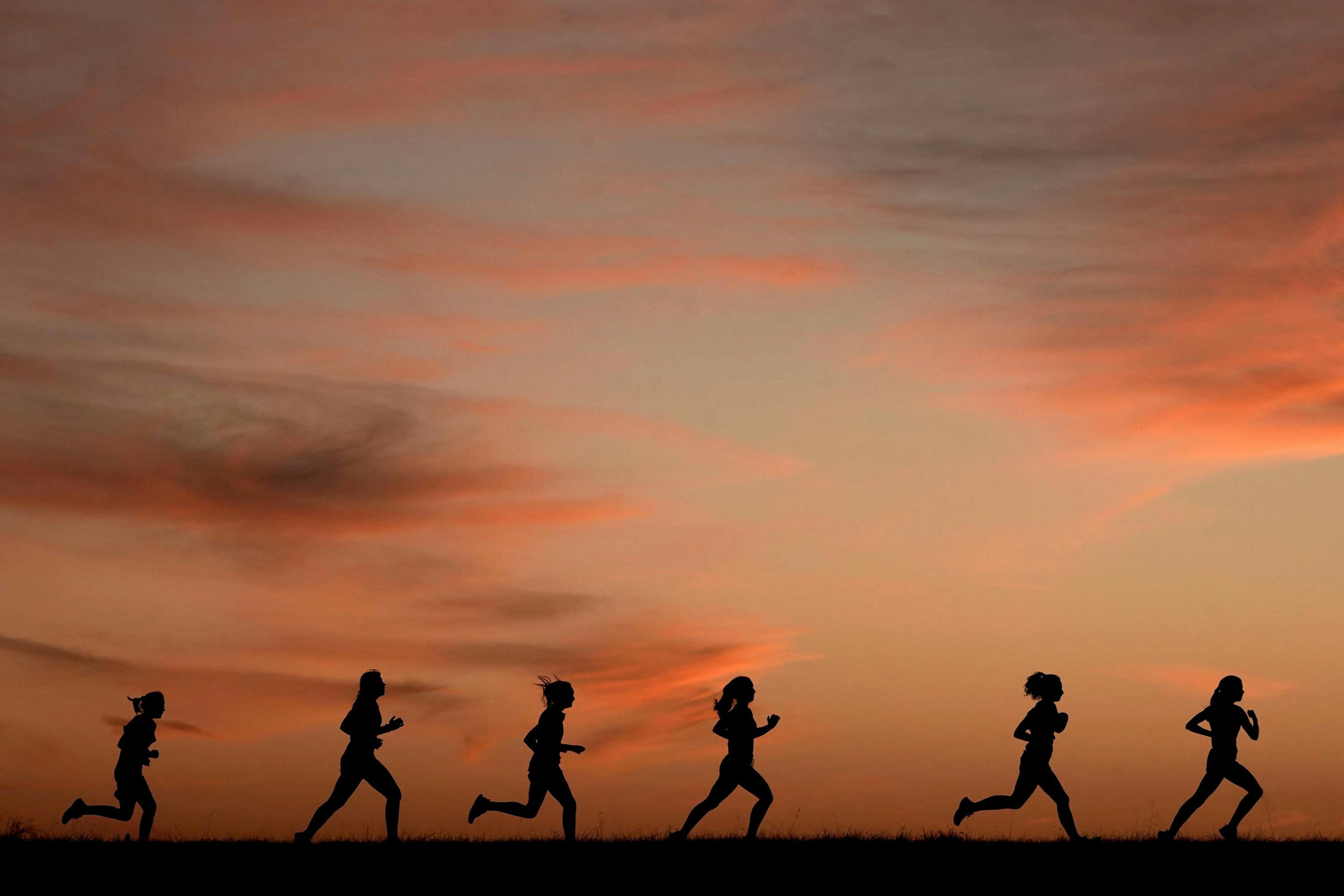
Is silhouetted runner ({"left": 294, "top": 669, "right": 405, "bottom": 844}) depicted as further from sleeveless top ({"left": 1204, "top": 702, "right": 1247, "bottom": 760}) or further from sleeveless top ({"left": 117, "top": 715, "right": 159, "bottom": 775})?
sleeveless top ({"left": 1204, "top": 702, "right": 1247, "bottom": 760})

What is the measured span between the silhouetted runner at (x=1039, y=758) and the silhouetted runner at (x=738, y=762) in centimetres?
251

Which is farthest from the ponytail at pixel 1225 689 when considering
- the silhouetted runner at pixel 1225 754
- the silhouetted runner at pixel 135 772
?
the silhouetted runner at pixel 135 772

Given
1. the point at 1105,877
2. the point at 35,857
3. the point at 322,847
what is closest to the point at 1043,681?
the point at 1105,877

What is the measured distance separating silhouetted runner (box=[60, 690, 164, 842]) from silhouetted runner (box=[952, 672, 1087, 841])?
10.2 meters

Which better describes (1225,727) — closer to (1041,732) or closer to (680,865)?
(1041,732)

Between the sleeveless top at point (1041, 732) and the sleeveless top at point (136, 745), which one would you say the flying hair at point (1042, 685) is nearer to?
the sleeveless top at point (1041, 732)

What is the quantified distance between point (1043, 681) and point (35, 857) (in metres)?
11.8

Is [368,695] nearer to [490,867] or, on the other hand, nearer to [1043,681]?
[490,867]

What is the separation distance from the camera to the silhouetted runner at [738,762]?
64.0ft

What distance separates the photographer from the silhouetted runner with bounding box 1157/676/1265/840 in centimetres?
1970

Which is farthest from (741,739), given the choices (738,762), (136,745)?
(136,745)

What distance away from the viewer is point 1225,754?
64.7 feet

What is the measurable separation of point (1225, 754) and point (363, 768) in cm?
1041

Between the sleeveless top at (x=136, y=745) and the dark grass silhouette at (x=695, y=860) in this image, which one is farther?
the sleeveless top at (x=136, y=745)
